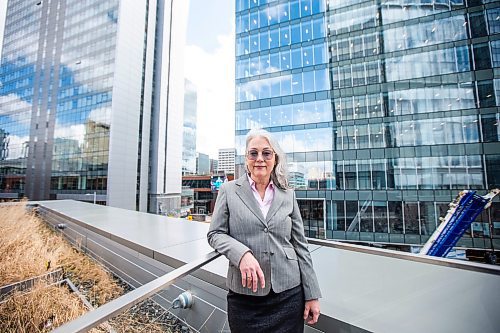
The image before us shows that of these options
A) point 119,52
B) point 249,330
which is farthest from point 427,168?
point 119,52

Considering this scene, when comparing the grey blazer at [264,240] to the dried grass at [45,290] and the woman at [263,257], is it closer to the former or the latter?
the woman at [263,257]

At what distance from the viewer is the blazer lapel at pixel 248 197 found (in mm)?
1085

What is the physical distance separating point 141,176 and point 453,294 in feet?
113

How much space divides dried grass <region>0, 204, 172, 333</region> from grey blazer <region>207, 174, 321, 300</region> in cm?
66

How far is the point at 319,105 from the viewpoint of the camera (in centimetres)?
1772

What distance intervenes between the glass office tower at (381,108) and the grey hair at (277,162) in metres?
11.8

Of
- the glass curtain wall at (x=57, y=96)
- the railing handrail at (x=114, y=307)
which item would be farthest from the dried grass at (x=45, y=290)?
the glass curtain wall at (x=57, y=96)

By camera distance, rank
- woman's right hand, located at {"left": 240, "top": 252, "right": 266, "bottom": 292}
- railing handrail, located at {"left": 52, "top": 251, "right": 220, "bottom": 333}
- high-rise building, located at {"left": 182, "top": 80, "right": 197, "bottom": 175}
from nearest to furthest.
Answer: railing handrail, located at {"left": 52, "top": 251, "right": 220, "bottom": 333} → woman's right hand, located at {"left": 240, "top": 252, "right": 266, "bottom": 292} → high-rise building, located at {"left": 182, "top": 80, "right": 197, "bottom": 175}

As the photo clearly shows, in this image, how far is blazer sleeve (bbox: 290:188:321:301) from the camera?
108cm

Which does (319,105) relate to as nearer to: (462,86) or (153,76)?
(462,86)

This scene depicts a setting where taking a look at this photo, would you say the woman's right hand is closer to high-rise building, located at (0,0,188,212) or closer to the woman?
the woman

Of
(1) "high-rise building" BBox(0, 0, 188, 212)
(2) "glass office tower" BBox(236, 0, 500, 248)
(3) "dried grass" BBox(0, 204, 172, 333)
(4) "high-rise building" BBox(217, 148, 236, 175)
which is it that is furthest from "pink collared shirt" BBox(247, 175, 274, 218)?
(4) "high-rise building" BBox(217, 148, 236, 175)

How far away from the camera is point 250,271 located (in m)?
0.94

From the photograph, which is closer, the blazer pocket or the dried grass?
the blazer pocket
